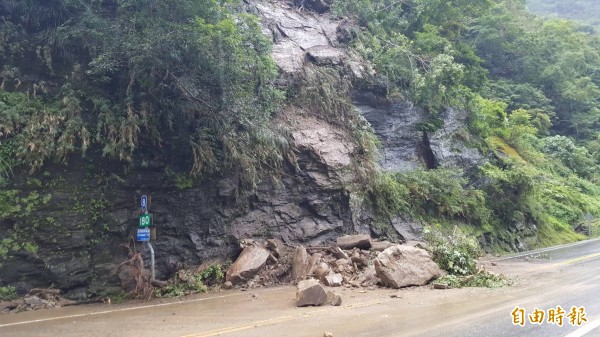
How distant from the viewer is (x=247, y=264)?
13.0 m

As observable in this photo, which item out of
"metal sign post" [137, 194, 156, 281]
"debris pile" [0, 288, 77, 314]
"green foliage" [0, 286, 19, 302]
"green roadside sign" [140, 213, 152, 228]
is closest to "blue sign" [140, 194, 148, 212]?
"metal sign post" [137, 194, 156, 281]

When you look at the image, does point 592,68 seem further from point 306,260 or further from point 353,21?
point 306,260

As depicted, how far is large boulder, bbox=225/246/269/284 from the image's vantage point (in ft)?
41.9

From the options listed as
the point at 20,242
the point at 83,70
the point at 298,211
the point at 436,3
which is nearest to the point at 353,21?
the point at 436,3

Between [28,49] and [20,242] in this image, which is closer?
[20,242]

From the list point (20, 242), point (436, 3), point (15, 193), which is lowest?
point (20, 242)

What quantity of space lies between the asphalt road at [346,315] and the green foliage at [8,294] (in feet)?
3.40

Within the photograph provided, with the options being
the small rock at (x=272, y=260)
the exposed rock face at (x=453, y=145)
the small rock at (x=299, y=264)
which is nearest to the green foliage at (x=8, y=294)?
the small rock at (x=272, y=260)

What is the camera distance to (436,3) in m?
28.3

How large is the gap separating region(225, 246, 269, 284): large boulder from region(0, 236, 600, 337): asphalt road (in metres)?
0.53

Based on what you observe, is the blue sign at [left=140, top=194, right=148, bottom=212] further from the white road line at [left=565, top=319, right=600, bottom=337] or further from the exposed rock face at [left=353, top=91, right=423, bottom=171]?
the exposed rock face at [left=353, top=91, right=423, bottom=171]

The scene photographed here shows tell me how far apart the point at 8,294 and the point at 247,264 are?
19.0ft

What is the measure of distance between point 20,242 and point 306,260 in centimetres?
745

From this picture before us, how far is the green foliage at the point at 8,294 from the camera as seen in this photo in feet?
34.9
